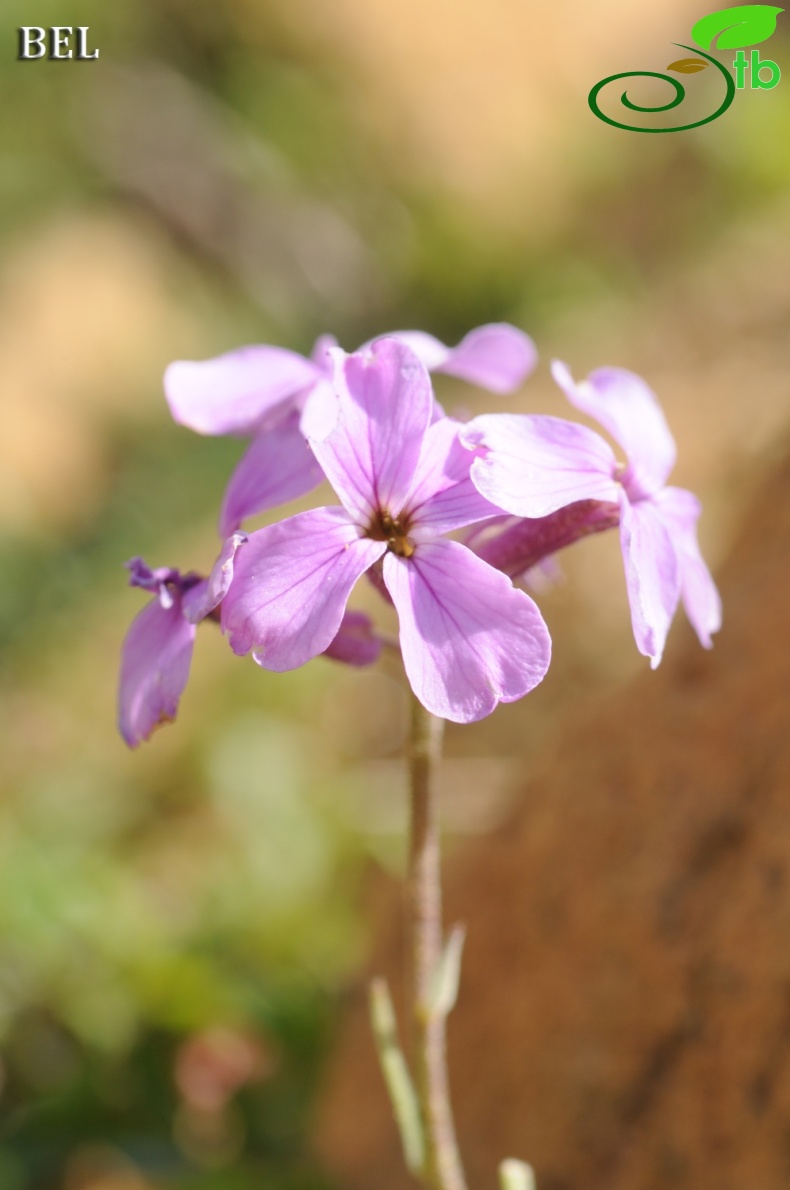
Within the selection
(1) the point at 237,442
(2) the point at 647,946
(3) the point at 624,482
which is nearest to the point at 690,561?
(3) the point at 624,482

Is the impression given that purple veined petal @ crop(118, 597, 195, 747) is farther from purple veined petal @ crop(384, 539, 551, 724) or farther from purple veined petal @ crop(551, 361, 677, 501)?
purple veined petal @ crop(551, 361, 677, 501)

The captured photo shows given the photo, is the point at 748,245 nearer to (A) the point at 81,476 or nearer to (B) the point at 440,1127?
(A) the point at 81,476

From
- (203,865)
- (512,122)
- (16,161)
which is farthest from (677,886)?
(512,122)

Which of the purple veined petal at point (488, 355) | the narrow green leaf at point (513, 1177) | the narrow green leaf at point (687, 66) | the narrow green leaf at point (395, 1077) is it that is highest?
the narrow green leaf at point (687, 66)

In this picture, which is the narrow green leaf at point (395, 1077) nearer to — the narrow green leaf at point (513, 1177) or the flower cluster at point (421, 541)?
the narrow green leaf at point (513, 1177)

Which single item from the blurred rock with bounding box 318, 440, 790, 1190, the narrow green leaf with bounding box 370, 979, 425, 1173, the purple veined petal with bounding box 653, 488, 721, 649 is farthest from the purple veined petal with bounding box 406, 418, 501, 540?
the blurred rock with bounding box 318, 440, 790, 1190

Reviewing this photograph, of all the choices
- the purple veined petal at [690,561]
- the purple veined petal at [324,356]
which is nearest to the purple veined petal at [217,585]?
the purple veined petal at [324,356]
